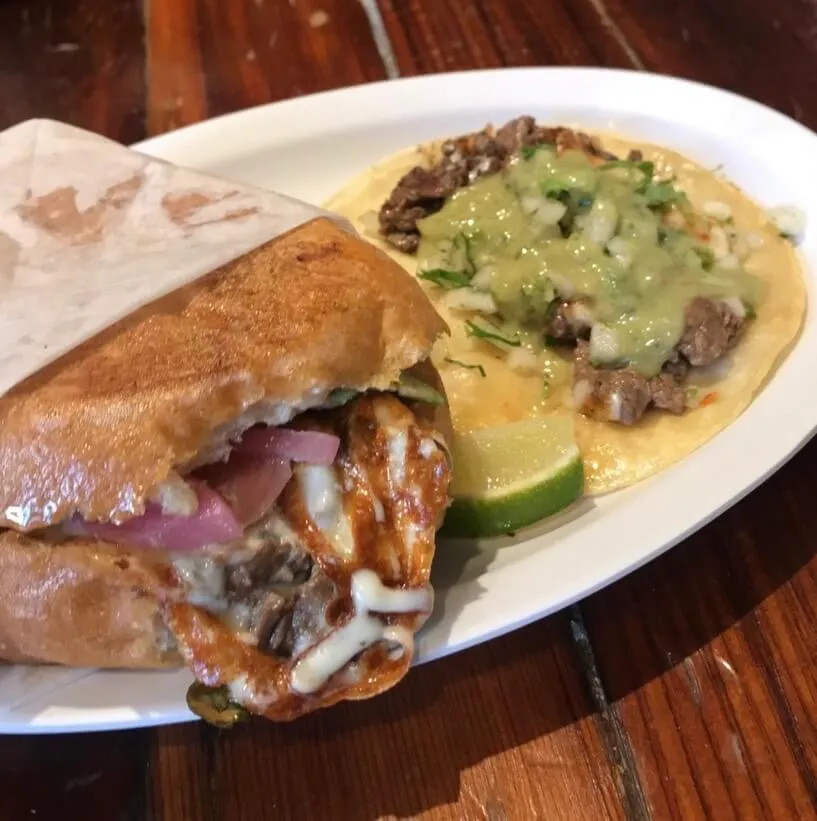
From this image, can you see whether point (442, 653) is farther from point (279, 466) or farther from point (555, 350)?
point (555, 350)


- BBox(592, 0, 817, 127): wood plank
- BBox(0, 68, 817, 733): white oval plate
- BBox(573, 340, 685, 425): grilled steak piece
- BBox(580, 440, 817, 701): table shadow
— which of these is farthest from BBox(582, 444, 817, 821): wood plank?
BBox(592, 0, 817, 127): wood plank

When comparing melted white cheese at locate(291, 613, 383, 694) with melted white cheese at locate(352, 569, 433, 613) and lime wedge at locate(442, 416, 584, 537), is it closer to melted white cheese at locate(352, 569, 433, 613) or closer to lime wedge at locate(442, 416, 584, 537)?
melted white cheese at locate(352, 569, 433, 613)

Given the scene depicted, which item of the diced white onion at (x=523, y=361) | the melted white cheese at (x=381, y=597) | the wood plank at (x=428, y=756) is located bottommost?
the wood plank at (x=428, y=756)

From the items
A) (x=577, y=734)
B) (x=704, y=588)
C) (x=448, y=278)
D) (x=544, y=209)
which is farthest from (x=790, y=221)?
(x=577, y=734)

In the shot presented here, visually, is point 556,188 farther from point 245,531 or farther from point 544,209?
point 245,531

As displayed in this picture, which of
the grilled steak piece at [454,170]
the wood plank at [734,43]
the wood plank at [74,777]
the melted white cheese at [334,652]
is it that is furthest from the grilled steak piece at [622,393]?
the wood plank at [734,43]

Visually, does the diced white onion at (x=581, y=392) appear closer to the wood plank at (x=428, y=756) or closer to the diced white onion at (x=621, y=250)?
the diced white onion at (x=621, y=250)
